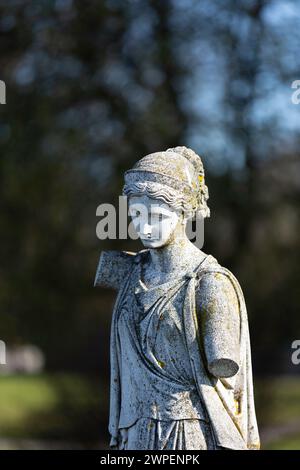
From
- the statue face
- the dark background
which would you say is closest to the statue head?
the statue face

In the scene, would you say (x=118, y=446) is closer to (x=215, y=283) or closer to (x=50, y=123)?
(x=215, y=283)

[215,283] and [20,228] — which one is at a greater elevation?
[20,228]

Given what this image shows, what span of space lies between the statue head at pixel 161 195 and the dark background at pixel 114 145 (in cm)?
1000

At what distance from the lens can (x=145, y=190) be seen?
520 cm

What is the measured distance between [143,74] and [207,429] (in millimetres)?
11289

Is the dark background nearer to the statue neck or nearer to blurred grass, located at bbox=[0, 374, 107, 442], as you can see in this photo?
blurred grass, located at bbox=[0, 374, 107, 442]

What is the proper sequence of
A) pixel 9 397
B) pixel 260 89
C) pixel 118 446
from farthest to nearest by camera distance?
pixel 9 397
pixel 260 89
pixel 118 446

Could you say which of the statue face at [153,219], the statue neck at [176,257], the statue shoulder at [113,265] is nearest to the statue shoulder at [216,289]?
the statue neck at [176,257]

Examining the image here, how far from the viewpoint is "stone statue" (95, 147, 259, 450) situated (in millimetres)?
5082

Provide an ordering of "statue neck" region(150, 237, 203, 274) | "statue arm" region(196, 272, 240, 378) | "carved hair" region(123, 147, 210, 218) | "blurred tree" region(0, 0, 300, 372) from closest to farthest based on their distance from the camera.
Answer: "statue arm" region(196, 272, 240, 378) → "carved hair" region(123, 147, 210, 218) → "statue neck" region(150, 237, 203, 274) → "blurred tree" region(0, 0, 300, 372)

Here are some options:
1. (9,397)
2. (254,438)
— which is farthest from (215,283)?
→ (9,397)

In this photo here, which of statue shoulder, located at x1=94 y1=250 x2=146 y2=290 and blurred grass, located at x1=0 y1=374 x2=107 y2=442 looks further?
blurred grass, located at x1=0 y1=374 x2=107 y2=442

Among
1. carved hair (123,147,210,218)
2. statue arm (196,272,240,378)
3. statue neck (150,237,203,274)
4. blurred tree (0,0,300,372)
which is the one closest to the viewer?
statue arm (196,272,240,378)

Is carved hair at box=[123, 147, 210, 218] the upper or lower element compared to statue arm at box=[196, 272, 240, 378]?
upper
